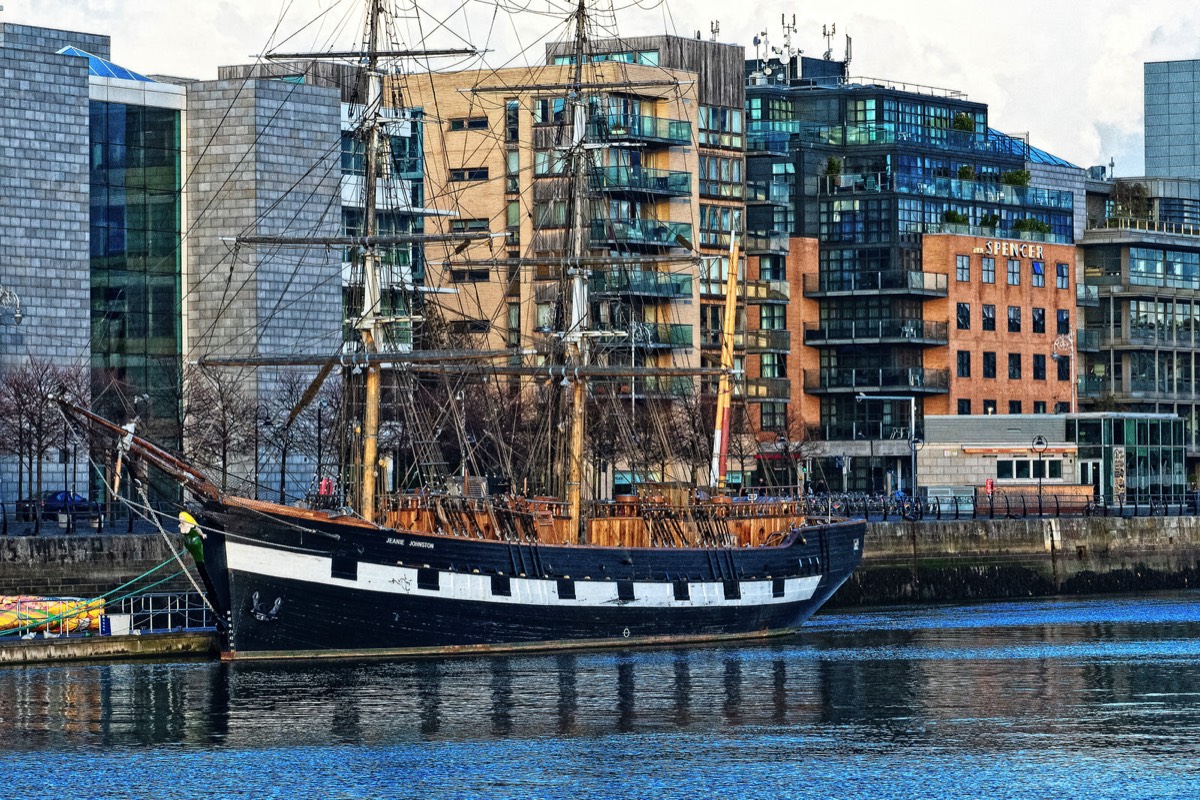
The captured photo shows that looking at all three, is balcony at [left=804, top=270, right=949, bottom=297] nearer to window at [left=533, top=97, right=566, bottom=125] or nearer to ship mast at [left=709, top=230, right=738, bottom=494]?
window at [left=533, top=97, right=566, bottom=125]

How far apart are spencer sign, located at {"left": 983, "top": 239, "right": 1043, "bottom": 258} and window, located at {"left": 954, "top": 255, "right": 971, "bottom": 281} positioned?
164 cm

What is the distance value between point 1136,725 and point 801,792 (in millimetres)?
12923

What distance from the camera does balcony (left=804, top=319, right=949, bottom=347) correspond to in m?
158

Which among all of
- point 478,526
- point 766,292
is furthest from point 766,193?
point 478,526

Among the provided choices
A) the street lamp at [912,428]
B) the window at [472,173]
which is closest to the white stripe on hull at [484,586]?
the street lamp at [912,428]

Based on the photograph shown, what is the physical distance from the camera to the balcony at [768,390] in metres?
150

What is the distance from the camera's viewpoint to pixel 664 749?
55.5m

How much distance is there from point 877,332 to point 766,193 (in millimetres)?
11482

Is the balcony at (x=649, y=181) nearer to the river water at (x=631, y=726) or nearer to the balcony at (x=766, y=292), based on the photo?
the balcony at (x=766, y=292)

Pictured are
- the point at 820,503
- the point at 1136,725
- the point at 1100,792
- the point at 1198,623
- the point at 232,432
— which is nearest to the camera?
the point at 1100,792

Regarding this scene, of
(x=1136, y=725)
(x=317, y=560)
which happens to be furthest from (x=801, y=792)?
(x=317, y=560)

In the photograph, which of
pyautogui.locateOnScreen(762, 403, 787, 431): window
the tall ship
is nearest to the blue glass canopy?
the tall ship

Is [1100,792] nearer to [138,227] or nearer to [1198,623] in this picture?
[1198,623]

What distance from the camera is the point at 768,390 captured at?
152 metres
